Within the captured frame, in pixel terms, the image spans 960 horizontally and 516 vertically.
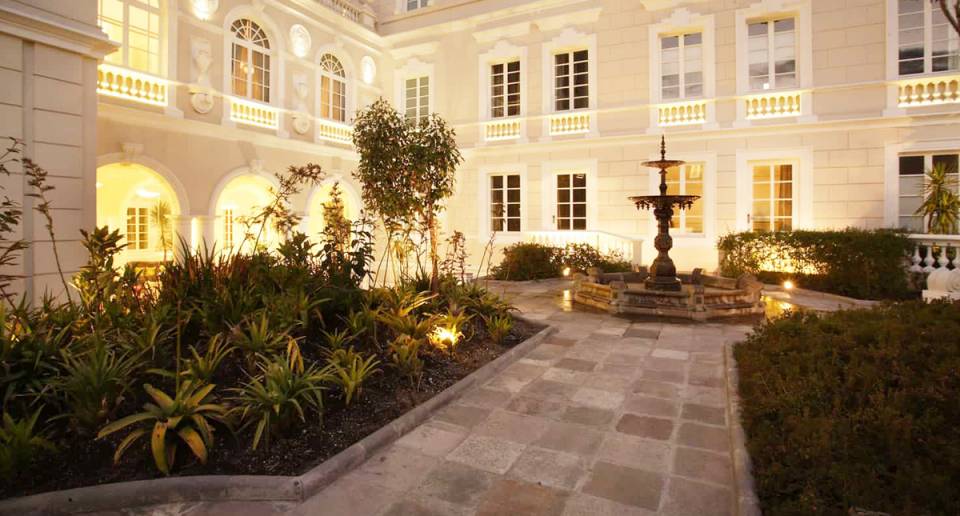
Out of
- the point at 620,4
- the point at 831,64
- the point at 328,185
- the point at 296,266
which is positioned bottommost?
the point at 296,266

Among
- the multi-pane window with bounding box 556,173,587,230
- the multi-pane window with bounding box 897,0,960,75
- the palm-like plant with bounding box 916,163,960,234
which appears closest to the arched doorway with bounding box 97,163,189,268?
the multi-pane window with bounding box 556,173,587,230

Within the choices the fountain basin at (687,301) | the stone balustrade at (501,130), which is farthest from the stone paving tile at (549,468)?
the stone balustrade at (501,130)

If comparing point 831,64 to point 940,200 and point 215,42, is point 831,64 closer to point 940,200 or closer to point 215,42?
point 940,200

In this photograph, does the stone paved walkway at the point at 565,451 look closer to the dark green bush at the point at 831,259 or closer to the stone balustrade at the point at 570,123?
the dark green bush at the point at 831,259

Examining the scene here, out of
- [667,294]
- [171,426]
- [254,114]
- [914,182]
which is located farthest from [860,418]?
[254,114]

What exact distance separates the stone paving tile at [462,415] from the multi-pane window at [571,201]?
10.8m

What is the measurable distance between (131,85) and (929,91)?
17.4 metres

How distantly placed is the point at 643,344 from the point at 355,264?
3.68 metres

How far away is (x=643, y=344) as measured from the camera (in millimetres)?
6020

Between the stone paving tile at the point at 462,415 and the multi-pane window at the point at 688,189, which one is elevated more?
the multi-pane window at the point at 688,189

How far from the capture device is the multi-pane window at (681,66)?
→ 508 inches

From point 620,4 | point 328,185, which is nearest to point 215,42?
point 328,185

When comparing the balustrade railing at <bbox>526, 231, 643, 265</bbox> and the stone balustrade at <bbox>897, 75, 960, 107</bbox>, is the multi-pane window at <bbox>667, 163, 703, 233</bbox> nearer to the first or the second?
the balustrade railing at <bbox>526, 231, 643, 265</bbox>

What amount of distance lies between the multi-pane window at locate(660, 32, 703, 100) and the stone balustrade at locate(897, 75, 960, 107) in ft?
13.7
